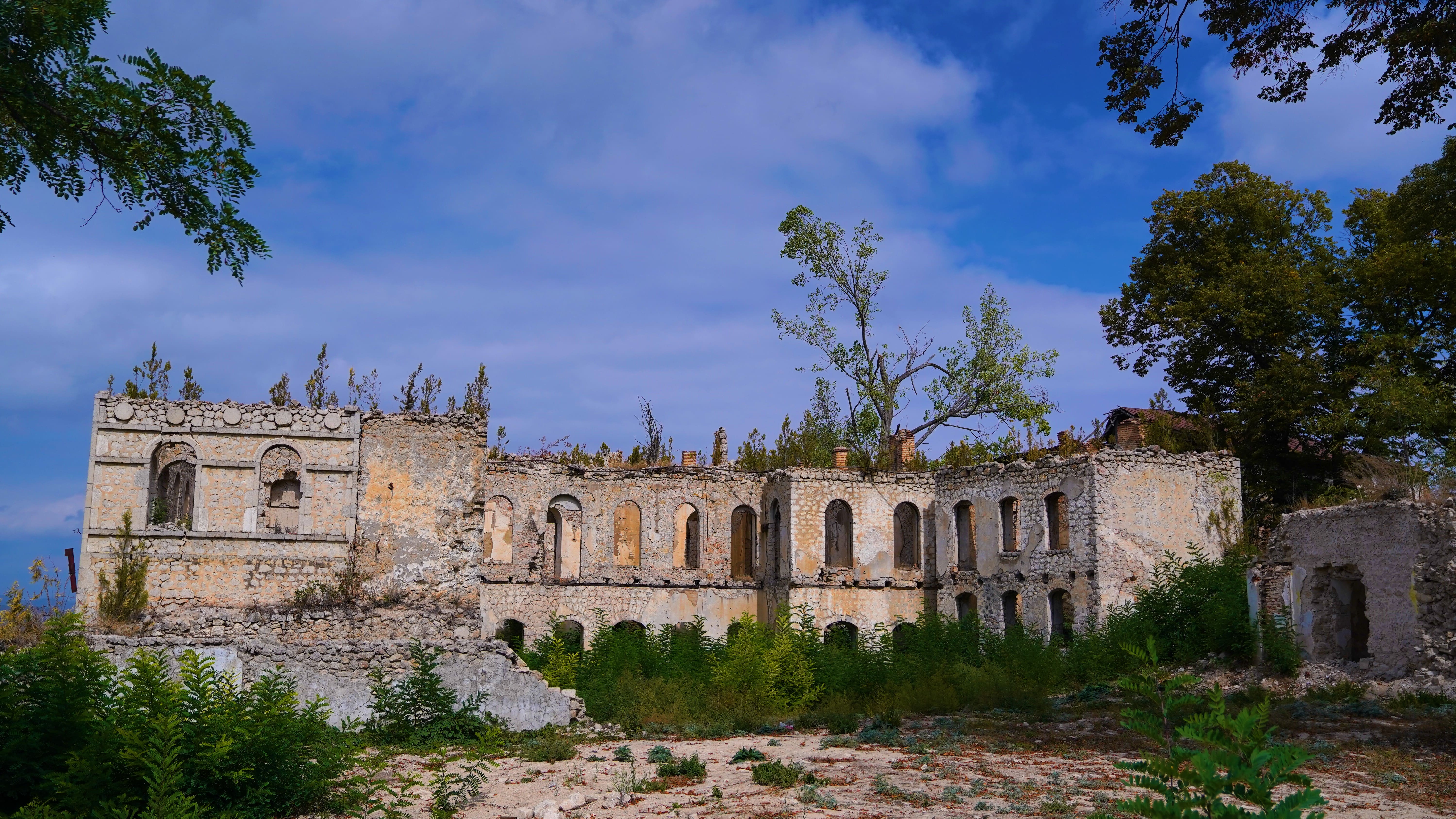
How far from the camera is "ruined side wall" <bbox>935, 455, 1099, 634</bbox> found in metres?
23.6

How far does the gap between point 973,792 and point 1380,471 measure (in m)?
13.3

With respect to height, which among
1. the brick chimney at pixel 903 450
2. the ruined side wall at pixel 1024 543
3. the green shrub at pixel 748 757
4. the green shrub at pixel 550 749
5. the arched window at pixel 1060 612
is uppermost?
the brick chimney at pixel 903 450

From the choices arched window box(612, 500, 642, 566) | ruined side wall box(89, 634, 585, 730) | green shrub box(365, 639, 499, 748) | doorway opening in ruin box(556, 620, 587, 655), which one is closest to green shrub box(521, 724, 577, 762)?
green shrub box(365, 639, 499, 748)

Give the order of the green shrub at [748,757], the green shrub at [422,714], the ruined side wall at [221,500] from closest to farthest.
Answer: the green shrub at [748,757], the green shrub at [422,714], the ruined side wall at [221,500]

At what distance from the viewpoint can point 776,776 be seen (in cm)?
1099

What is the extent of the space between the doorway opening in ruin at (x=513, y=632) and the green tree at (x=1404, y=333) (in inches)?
807

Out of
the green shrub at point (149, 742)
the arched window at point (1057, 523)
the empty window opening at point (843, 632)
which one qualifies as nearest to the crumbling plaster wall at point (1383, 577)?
the arched window at point (1057, 523)

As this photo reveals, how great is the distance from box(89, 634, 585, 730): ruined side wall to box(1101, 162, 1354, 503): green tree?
755 inches

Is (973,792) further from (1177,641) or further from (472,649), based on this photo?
(1177,641)

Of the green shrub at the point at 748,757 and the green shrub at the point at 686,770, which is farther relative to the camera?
the green shrub at the point at 748,757

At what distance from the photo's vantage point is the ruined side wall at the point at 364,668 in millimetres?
15469

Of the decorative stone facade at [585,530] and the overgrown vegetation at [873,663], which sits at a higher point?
the decorative stone facade at [585,530]

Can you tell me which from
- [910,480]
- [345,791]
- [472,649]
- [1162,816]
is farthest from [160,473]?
[1162,816]

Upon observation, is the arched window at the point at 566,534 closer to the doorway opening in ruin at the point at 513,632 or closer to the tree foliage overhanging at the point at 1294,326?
the doorway opening in ruin at the point at 513,632
